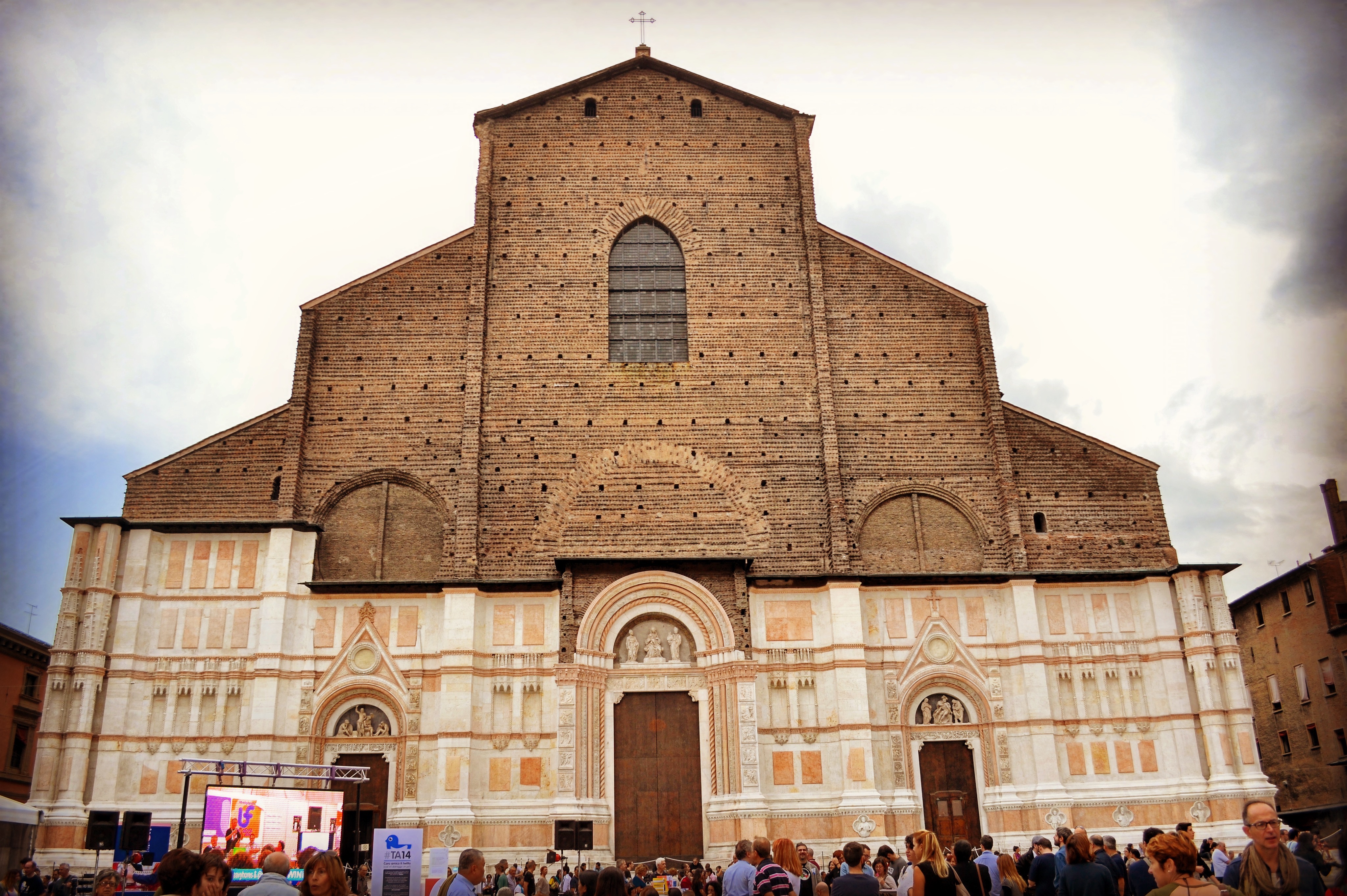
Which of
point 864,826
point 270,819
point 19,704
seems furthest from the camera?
point 19,704

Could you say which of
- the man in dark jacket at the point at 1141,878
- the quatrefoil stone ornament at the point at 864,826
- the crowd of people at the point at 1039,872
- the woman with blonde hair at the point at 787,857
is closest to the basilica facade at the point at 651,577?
the quatrefoil stone ornament at the point at 864,826

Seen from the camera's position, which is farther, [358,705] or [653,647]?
[653,647]

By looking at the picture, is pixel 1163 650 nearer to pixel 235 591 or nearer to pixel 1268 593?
pixel 1268 593

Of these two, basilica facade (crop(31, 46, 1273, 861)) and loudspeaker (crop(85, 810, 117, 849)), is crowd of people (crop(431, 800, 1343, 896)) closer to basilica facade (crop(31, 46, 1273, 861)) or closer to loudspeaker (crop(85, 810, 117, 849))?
basilica facade (crop(31, 46, 1273, 861))

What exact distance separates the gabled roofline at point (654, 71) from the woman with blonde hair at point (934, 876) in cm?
2216

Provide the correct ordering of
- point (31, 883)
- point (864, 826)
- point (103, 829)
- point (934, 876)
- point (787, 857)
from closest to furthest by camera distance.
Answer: point (934, 876)
point (787, 857)
point (31, 883)
point (103, 829)
point (864, 826)

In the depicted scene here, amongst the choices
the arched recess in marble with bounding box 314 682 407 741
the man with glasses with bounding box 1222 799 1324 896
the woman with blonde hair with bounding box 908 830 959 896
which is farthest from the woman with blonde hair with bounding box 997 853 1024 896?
the arched recess in marble with bounding box 314 682 407 741

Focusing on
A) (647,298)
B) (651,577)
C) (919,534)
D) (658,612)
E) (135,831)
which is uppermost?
(647,298)

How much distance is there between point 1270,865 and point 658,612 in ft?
55.2

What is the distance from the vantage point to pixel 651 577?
2177cm

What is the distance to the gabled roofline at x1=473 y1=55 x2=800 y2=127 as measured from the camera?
1040 inches

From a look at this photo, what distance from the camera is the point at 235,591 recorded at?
21703mm

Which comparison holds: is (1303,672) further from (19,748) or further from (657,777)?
(19,748)

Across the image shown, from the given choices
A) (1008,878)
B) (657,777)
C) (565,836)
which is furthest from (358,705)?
(1008,878)
